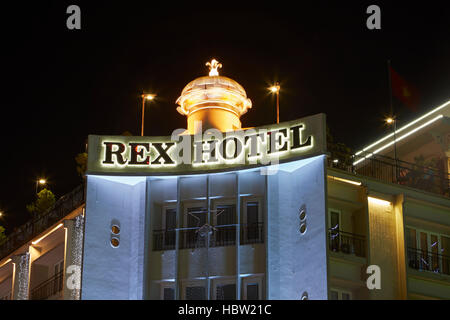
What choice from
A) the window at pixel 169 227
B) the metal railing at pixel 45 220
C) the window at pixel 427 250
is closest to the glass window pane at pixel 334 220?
the window at pixel 427 250

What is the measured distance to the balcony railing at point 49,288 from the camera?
42.9 metres

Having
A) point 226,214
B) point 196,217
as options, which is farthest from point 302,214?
point 196,217

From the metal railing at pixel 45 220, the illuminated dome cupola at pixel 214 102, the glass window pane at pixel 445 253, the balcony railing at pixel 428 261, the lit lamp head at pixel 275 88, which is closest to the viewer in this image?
the balcony railing at pixel 428 261

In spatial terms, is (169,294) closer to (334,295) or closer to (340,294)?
(334,295)

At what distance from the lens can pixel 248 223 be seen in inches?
1507

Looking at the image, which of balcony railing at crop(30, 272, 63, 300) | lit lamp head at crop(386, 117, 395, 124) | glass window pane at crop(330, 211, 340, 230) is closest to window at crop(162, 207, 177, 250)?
glass window pane at crop(330, 211, 340, 230)

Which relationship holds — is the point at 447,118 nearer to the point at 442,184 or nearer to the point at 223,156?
the point at 442,184

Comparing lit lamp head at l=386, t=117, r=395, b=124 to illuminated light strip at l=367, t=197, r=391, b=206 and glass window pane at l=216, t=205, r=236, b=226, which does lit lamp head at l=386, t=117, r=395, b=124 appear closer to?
illuminated light strip at l=367, t=197, r=391, b=206

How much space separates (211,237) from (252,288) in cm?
268

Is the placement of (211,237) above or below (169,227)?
below

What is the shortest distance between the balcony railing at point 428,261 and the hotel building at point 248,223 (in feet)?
0.17

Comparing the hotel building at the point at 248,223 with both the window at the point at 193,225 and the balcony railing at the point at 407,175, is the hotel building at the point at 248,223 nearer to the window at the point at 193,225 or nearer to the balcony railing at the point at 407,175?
the window at the point at 193,225

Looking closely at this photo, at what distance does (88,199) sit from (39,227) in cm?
881

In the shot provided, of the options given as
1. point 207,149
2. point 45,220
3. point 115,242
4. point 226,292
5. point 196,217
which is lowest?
point 226,292
